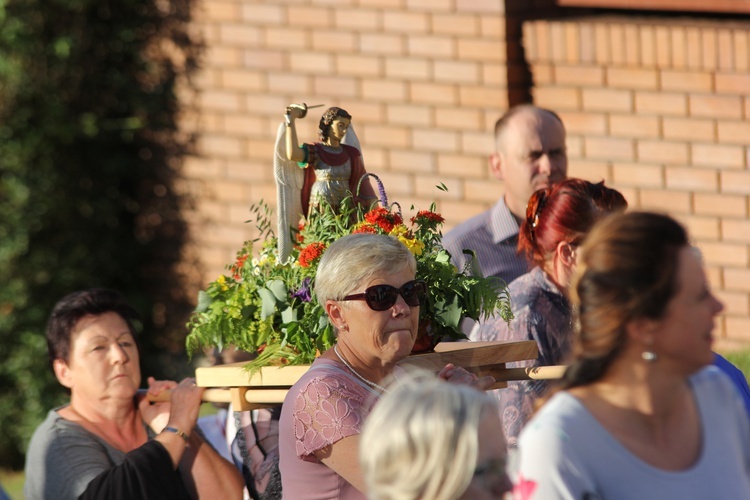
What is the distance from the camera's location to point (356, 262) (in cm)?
334

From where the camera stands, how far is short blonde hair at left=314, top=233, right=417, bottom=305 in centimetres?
334

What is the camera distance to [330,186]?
12.5 feet

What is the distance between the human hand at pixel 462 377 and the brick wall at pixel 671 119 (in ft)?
10.0

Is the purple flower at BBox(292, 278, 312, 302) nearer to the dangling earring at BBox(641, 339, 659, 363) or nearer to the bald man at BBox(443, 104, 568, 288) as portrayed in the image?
the bald man at BBox(443, 104, 568, 288)

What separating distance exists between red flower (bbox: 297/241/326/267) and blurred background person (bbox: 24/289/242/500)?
0.67 meters

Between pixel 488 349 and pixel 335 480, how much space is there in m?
0.63

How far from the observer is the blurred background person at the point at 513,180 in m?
5.07

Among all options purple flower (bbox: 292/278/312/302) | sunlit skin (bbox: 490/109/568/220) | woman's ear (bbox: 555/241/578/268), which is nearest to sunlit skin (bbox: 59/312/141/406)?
purple flower (bbox: 292/278/312/302)

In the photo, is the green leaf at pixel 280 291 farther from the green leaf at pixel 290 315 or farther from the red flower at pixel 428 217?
the red flower at pixel 428 217

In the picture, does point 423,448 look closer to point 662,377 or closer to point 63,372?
point 662,377

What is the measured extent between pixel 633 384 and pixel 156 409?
7.65 feet

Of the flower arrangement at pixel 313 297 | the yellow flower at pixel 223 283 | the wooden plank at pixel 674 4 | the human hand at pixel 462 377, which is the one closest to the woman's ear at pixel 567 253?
the flower arrangement at pixel 313 297

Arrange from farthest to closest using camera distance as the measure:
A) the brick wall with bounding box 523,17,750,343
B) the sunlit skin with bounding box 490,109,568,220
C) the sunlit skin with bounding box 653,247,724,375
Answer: the brick wall with bounding box 523,17,750,343 → the sunlit skin with bounding box 490,109,568,220 → the sunlit skin with bounding box 653,247,724,375

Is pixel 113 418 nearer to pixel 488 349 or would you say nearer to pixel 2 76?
pixel 488 349
